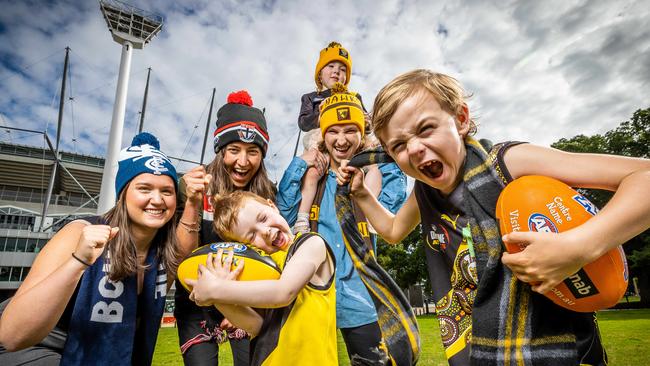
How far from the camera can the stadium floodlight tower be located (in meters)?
34.3

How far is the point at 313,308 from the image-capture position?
2119 mm

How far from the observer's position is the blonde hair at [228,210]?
8.27 feet

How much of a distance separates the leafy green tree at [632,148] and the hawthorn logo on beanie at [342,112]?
33121mm

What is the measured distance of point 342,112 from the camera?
346 cm

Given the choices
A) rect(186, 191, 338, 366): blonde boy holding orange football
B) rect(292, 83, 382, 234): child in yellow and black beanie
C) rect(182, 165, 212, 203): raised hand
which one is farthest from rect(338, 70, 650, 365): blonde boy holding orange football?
rect(182, 165, 212, 203): raised hand

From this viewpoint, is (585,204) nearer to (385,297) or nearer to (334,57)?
(385,297)

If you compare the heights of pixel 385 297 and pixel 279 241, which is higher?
pixel 279 241

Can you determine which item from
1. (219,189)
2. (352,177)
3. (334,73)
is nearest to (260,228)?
(352,177)

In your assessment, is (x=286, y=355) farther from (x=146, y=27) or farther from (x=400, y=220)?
(x=146, y=27)

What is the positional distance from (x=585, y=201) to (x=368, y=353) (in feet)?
6.29

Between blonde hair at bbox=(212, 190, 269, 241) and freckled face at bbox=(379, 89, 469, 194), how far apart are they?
120 centimetres

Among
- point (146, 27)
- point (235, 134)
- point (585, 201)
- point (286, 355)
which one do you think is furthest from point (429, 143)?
point (146, 27)

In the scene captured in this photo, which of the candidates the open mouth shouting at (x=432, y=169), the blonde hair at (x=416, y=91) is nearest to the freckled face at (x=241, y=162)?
the blonde hair at (x=416, y=91)

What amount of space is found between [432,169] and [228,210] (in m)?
1.51
